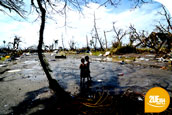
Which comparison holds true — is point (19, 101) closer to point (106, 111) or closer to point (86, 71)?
point (86, 71)

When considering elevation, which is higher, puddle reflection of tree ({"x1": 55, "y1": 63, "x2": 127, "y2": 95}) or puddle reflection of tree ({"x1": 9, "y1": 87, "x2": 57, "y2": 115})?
puddle reflection of tree ({"x1": 55, "y1": 63, "x2": 127, "y2": 95})

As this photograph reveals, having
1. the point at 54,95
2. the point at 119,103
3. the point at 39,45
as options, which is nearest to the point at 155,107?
the point at 119,103

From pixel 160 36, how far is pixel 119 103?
41.1 feet

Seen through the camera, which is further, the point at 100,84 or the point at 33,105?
the point at 100,84

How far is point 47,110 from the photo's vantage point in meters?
2.44

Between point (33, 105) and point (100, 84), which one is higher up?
point (100, 84)

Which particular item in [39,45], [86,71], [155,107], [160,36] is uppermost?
[160,36]

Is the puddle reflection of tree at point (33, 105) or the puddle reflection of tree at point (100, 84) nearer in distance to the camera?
the puddle reflection of tree at point (33, 105)

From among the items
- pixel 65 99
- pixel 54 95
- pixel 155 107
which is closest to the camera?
pixel 155 107

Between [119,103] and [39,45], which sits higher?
[39,45]

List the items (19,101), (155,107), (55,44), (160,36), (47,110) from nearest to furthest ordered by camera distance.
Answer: (155,107) < (47,110) < (19,101) < (160,36) < (55,44)

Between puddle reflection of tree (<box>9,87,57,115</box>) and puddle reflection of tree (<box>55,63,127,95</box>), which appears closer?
puddle reflection of tree (<box>9,87,57,115</box>)

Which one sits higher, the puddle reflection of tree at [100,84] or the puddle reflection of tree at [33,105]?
the puddle reflection of tree at [100,84]

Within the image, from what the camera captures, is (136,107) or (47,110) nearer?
(136,107)
